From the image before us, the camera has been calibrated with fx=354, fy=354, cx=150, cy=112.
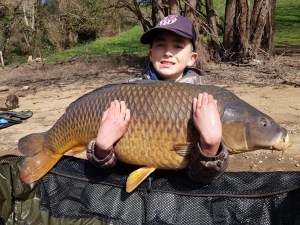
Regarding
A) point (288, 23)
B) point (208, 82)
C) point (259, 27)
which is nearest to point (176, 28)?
point (208, 82)

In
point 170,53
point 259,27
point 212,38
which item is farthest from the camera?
point 212,38

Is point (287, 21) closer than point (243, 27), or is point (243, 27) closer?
point (243, 27)

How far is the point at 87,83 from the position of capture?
794 cm

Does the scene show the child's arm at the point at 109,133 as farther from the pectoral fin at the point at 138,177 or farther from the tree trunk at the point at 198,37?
the tree trunk at the point at 198,37

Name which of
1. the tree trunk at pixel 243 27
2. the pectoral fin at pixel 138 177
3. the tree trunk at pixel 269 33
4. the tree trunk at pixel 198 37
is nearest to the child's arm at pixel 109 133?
the pectoral fin at pixel 138 177

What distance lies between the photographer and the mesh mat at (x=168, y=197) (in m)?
1.49

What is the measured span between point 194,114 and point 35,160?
886 mm

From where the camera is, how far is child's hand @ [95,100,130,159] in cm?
145

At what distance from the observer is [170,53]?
1.77 m

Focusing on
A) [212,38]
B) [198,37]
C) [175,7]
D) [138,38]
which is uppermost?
[175,7]

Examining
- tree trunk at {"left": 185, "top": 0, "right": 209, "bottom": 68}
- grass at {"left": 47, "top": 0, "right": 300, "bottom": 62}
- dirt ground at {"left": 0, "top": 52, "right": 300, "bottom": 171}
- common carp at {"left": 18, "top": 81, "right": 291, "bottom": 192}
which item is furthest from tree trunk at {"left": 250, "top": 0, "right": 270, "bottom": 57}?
common carp at {"left": 18, "top": 81, "right": 291, "bottom": 192}

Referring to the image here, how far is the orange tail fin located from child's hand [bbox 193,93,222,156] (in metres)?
0.79

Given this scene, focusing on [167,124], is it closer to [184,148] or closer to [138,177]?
[184,148]

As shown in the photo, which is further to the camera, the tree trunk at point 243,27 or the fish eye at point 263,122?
the tree trunk at point 243,27
